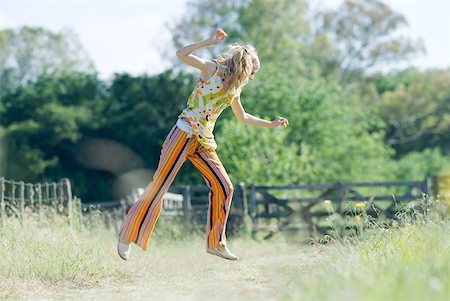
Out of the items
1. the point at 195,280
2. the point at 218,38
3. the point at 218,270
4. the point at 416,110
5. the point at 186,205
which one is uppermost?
the point at 218,38

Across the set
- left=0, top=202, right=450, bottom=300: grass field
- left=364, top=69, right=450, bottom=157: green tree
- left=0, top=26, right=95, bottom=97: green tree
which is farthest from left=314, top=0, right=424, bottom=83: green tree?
left=0, top=202, right=450, bottom=300: grass field

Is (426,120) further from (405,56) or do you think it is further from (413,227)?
(413,227)

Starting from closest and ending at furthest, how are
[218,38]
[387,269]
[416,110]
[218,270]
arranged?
[387,269], [218,38], [218,270], [416,110]

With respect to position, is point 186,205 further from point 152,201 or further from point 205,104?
point 205,104

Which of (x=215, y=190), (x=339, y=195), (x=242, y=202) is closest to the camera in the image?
(x=215, y=190)

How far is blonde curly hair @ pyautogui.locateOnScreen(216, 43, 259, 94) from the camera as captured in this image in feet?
24.4

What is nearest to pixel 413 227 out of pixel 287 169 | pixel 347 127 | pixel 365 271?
pixel 365 271

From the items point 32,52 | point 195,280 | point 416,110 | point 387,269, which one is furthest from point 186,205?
point 32,52

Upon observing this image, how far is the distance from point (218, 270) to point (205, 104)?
1765 millimetres

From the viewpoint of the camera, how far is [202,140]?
751 centimetres

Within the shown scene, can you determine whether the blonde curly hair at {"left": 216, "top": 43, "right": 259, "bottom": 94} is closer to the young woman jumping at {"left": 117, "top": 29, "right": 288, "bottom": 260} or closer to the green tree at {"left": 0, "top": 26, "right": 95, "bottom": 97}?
the young woman jumping at {"left": 117, "top": 29, "right": 288, "bottom": 260}

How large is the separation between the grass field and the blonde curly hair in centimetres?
153

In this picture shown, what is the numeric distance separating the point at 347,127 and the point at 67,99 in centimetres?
1295

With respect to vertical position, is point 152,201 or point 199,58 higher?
point 199,58
